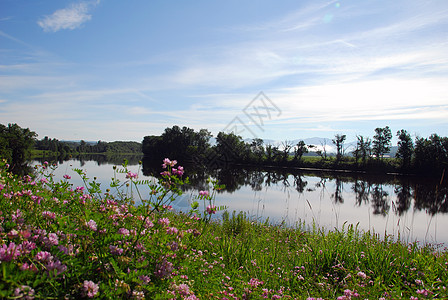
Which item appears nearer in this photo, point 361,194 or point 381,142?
point 361,194

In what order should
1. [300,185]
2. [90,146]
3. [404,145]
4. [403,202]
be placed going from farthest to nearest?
1. [90,146]
2. [404,145]
3. [300,185]
4. [403,202]

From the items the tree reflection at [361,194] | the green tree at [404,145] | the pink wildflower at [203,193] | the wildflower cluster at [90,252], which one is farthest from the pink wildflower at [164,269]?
the green tree at [404,145]

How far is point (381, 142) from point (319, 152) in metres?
12.7

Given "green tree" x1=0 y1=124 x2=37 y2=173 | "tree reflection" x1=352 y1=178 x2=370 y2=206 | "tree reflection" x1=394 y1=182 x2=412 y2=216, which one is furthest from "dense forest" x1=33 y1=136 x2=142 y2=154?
"tree reflection" x1=394 y1=182 x2=412 y2=216

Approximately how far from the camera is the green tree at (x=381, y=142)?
168ft

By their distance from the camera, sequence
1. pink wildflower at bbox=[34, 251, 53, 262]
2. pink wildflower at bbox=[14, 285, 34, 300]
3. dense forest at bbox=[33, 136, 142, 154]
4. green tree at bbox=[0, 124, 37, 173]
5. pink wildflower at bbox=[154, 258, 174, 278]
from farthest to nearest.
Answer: dense forest at bbox=[33, 136, 142, 154] → green tree at bbox=[0, 124, 37, 173] → pink wildflower at bbox=[154, 258, 174, 278] → pink wildflower at bbox=[34, 251, 53, 262] → pink wildflower at bbox=[14, 285, 34, 300]

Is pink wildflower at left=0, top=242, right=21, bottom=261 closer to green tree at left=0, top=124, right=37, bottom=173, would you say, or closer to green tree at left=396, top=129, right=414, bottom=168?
green tree at left=0, top=124, right=37, bottom=173

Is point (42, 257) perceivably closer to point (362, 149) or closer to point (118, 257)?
point (118, 257)

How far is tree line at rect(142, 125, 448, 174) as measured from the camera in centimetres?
4219

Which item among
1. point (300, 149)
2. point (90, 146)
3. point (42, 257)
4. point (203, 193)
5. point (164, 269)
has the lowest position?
point (164, 269)

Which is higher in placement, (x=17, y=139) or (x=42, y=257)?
(x=17, y=139)

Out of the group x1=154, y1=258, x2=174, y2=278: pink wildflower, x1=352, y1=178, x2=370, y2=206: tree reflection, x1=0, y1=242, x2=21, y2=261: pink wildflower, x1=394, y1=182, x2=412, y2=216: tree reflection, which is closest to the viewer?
x1=0, y1=242, x2=21, y2=261: pink wildflower

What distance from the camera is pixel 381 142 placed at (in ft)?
170

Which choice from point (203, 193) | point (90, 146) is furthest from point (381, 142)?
point (90, 146)
